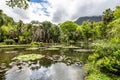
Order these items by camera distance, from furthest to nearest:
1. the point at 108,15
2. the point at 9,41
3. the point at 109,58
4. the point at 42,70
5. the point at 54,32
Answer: the point at 54,32 → the point at 9,41 → the point at 108,15 → the point at 42,70 → the point at 109,58

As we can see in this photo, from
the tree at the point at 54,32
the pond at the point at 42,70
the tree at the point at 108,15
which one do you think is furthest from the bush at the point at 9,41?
the pond at the point at 42,70

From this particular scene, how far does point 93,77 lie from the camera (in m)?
16.9

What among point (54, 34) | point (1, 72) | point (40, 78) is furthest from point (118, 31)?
point (54, 34)

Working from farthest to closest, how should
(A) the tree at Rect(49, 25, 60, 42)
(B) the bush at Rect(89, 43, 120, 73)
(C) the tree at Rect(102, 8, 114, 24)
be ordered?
(A) the tree at Rect(49, 25, 60, 42), (C) the tree at Rect(102, 8, 114, 24), (B) the bush at Rect(89, 43, 120, 73)

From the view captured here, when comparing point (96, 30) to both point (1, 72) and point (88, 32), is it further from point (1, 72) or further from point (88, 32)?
point (1, 72)

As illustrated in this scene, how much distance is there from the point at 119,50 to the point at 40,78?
901 centimetres

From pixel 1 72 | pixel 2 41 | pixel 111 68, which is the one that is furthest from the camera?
pixel 2 41

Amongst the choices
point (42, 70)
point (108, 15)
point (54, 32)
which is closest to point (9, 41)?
point (54, 32)

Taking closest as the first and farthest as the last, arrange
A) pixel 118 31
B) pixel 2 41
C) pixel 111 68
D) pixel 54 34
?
pixel 111 68 < pixel 118 31 < pixel 2 41 < pixel 54 34

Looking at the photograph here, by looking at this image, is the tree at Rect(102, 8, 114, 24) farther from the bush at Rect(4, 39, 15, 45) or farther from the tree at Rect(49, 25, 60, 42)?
the bush at Rect(4, 39, 15, 45)

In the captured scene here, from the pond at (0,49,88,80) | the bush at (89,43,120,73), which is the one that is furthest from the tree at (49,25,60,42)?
the bush at (89,43,120,73)

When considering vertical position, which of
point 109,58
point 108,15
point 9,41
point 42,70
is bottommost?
point 42,70

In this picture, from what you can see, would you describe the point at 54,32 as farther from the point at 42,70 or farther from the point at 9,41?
the point at 42,70

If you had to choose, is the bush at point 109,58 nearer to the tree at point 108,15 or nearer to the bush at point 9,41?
the tree at point 108,15
